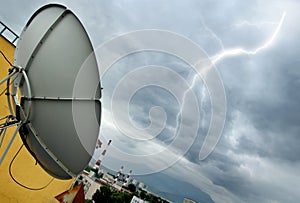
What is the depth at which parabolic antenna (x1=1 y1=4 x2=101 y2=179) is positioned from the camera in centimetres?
358

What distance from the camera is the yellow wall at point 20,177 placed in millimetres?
6279

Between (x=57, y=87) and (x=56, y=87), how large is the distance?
15 mm

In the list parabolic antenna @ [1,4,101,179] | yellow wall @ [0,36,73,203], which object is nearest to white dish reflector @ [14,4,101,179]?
parabolic antenna @ [1,4,101,179]

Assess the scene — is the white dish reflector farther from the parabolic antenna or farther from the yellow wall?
the yellow wall

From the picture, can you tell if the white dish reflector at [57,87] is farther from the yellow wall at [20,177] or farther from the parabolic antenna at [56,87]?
the yellow wall at [20,177]

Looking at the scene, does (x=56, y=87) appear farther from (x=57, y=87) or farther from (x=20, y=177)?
(x=20, y=177)

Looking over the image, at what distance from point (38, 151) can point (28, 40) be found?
1.92 m

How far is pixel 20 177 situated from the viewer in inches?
271

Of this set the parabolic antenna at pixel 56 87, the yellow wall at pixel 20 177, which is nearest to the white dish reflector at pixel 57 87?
the parabolic antenna at pixel 56 87

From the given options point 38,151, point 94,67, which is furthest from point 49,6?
point 38,151

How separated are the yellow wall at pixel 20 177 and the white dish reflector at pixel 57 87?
3.17m

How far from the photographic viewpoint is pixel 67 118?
12.1 ft

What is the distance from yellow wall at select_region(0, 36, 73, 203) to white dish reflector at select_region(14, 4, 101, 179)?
317 cm

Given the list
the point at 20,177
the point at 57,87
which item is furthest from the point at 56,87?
the point at 20,177
